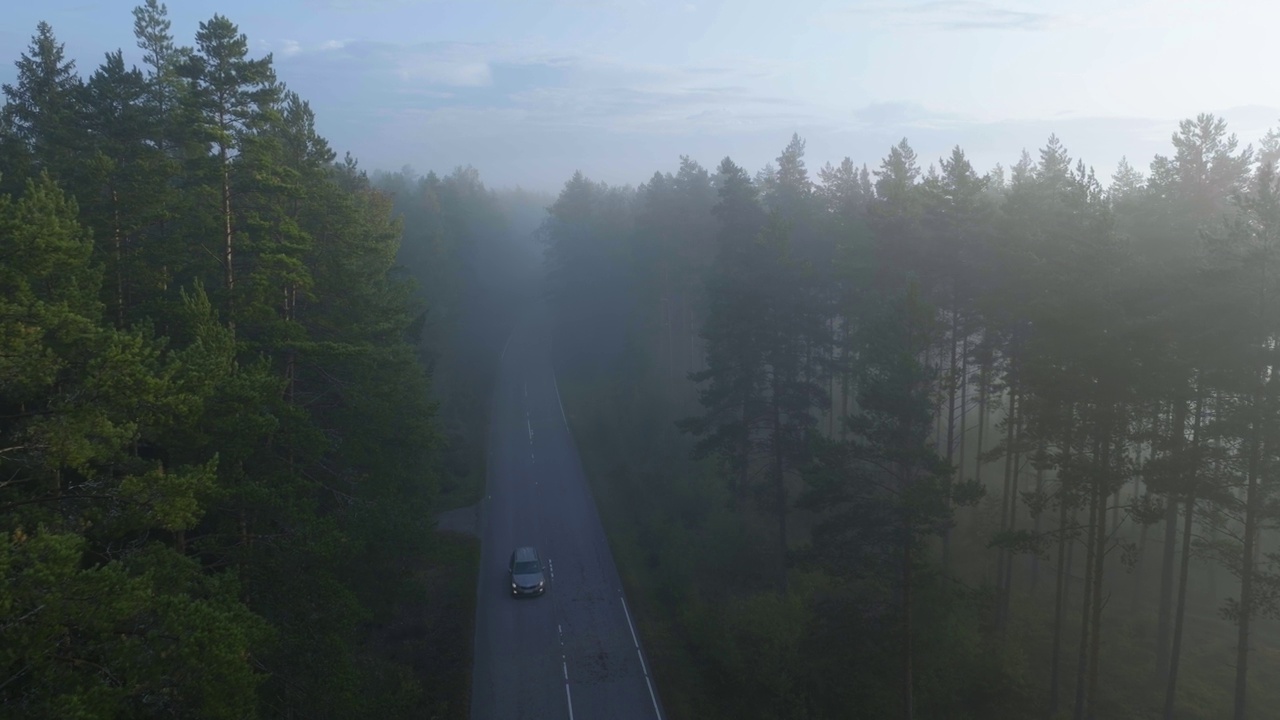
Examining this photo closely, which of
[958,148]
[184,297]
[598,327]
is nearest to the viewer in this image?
[184,297]

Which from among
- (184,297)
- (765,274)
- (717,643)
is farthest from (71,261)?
(765,274)

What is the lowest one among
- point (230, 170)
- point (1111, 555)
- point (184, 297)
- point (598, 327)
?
point (1111, 555)

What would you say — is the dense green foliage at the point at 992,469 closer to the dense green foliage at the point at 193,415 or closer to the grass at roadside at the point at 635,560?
the grass at roadside at the point at 635,560

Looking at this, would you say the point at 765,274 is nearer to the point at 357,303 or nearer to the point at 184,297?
the point at 357,303

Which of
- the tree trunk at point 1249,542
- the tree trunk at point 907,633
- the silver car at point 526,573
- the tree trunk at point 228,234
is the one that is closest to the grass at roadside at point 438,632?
the silver car at point 526,573

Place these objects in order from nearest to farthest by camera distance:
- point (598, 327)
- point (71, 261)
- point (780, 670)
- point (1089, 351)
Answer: point (71, 261) → point (1089, 351) → point (780, 670) → point (598, 327)

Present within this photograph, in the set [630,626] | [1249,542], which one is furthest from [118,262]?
[1249,542]

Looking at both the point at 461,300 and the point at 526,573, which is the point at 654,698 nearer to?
the point at 526,573
